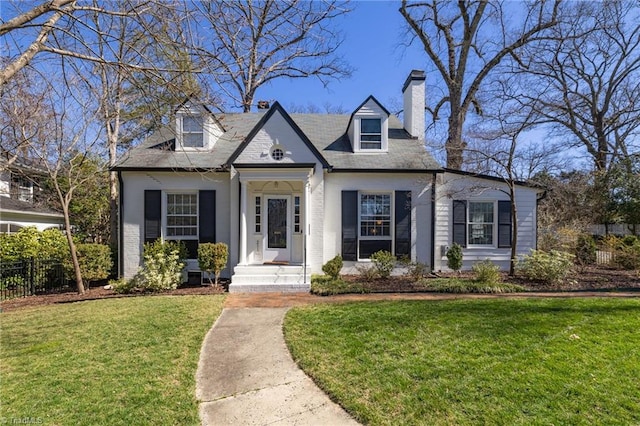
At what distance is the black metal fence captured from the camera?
30.1 ft

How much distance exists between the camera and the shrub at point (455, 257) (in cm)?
1042

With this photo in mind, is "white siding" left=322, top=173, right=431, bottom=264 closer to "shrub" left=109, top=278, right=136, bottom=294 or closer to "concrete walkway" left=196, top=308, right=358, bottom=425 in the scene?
"concrete walkway" left=196, top=308, right=358, bottom=425

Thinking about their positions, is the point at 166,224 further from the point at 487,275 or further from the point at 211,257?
the point at 487,275

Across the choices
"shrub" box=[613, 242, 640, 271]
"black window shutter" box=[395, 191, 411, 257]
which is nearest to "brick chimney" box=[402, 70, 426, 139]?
"black window shutter" box=[395, 191, 411, 257]

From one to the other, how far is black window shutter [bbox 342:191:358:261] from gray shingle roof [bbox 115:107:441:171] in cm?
102

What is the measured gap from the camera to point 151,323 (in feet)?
19.9

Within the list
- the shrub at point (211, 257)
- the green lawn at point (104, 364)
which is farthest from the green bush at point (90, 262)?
the shrub at point (211, 257)

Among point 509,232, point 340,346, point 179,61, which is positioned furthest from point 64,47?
point 509,232

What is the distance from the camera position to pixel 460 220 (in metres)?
11.3

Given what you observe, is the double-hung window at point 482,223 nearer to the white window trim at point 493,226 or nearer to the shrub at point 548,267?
the white window trim at point 493,226

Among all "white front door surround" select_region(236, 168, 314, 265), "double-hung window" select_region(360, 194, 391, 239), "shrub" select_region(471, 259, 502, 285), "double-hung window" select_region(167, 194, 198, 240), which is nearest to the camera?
"shrub" select_region(471, 259, 502, 285)

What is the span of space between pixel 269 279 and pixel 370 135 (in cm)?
623

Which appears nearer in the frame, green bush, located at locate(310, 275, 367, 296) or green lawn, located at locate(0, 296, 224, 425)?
green lawn, located at locate(0, 296, 224, 425)

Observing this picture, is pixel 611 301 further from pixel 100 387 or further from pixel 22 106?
pixel 22 106
